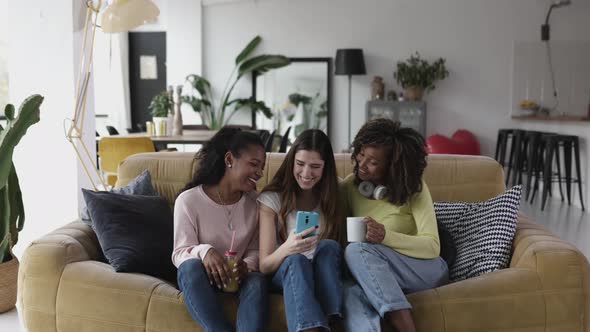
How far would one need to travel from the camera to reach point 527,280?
8.67 ft

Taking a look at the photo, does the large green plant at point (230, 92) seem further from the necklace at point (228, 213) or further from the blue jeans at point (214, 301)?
the blue jeans at point (214, 301)

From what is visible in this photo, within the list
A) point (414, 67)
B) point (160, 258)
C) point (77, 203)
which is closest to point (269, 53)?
point (414, 67)

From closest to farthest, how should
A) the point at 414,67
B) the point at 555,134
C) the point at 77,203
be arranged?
1. the point at 77,203
2. the point at 555,134
3. the point at 414,67

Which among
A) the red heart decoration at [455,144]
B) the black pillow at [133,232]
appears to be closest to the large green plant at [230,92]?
the red heart decoration at [455,144]

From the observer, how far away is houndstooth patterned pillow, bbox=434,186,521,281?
290 centimetres

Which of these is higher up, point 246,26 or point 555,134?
point 246,26

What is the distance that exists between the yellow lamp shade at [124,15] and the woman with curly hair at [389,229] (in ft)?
6.91

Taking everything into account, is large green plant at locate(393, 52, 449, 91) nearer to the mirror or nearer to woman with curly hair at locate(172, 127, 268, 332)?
the mirror

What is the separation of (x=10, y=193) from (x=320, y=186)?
6.38 ft

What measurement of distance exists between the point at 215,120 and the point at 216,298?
26.6 feet

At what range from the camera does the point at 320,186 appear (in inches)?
115

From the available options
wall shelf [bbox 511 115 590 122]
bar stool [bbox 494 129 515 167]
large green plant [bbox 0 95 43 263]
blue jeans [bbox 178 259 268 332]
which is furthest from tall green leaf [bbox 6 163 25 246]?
bar stool [bbox 494 129 515 167]

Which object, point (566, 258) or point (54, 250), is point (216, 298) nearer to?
point (54, 250)

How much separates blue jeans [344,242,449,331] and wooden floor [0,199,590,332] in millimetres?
3080
